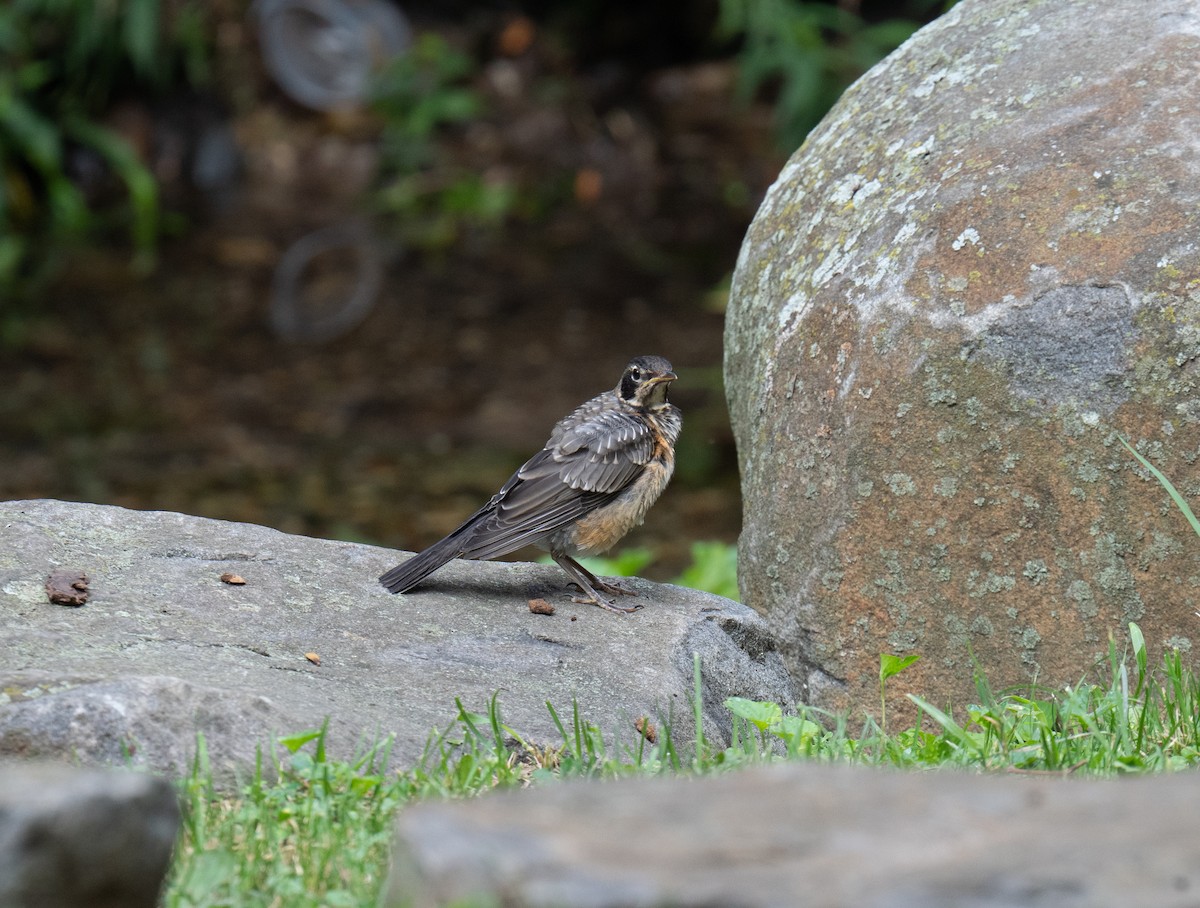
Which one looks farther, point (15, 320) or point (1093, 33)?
point (15, 320)

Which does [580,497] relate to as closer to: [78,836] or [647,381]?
[647,381]

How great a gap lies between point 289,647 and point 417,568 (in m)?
0.63

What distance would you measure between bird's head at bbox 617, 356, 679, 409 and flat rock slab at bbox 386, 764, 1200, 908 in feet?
10.8

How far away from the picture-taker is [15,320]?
12273 millimetres

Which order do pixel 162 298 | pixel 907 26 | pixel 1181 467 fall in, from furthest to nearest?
pixel 907 26 < pixel 162 298 < pixel 1181 467

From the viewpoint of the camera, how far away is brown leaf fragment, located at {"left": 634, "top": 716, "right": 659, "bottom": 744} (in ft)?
12.9

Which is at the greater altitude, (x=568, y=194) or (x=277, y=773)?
(x=568, y=194)

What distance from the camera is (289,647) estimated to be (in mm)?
4172

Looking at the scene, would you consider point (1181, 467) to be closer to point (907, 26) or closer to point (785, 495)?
point (785, 495)

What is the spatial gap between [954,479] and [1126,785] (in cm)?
231

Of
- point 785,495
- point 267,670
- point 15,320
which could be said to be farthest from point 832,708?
point 15,320

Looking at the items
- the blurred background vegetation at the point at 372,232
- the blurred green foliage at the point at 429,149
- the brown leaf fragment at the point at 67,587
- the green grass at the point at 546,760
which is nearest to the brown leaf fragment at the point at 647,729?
the green grass at the point at 546,760

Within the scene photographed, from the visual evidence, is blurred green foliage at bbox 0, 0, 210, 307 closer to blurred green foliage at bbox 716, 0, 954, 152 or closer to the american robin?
blurred green foliage at bbox 716, 0, 954, 152

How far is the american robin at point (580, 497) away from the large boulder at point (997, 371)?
47cm
